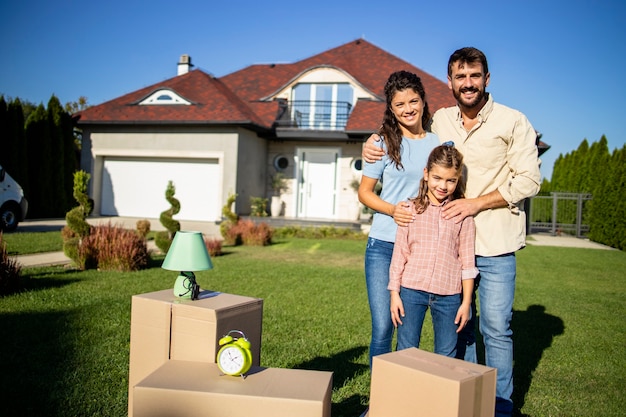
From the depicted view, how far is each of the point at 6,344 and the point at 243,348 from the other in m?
2.98

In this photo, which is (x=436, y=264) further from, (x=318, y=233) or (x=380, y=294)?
(x=318, y=233)

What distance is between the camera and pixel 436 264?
112 inches

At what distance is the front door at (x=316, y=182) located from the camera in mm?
20312

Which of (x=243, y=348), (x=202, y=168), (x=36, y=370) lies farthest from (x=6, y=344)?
(x=202, y=168)

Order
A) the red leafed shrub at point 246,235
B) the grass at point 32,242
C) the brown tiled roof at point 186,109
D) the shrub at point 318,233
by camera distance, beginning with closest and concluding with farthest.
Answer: the grass at point 32,242 → the red leafed shrub at point 246,235 → the shrub at point 318,233 → the brown tiled roof at point 186,109

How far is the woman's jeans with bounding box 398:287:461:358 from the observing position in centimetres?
289

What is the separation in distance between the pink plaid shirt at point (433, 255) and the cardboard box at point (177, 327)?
3.05ft

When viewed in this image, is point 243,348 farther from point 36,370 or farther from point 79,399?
point 36,370

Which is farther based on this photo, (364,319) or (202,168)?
(202,168)

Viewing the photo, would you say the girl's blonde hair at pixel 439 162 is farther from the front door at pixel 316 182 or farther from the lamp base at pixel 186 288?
the front door at pixel 316 182

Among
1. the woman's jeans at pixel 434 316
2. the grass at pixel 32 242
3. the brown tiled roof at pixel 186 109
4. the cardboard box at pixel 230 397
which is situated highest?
the brown tiled roof at pixel 186 109

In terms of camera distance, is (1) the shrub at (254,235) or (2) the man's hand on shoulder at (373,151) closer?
(2) the man's hand on shoulder at (373,151)

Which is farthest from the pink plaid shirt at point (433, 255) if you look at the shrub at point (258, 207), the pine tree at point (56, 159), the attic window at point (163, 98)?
the pine tree at point (56, 159)

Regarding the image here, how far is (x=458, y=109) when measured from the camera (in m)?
3.33
